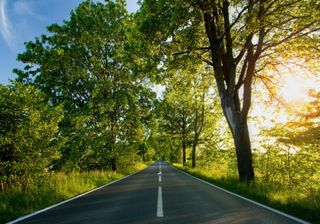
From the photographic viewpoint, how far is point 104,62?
2375cm

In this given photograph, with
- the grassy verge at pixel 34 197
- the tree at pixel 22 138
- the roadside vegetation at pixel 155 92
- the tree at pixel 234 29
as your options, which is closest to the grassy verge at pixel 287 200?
the roadside vegetation at pixel 155 92

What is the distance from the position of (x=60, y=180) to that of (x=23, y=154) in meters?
2.53

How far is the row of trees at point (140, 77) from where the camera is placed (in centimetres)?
1069

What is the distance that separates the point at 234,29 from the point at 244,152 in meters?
6.52

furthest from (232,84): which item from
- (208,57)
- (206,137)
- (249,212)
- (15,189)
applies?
(206,137)

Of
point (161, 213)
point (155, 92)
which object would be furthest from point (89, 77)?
point (161, 213)

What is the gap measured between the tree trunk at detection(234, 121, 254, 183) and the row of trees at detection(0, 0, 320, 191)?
0.05 m

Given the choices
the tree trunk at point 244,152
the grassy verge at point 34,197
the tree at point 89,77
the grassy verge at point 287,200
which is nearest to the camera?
the grassy verge at point 287,200

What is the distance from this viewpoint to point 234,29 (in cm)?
1451

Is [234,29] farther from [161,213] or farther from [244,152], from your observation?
[161,213]

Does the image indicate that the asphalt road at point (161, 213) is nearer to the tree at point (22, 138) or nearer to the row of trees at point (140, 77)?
the tree at point (22, 138)

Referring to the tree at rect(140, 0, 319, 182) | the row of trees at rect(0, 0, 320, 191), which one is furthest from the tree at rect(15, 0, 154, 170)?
the tree at rect(140, 0, 319, 182)

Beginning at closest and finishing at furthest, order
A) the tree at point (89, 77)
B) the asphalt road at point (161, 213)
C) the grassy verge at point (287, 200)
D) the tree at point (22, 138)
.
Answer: the asphalt road at point (161, 213)
the grassy verge at point (287, 200)
the tree at point (22, 138)
the tree at point (89, 77)

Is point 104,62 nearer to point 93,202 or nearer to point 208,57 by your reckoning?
point 208,57
